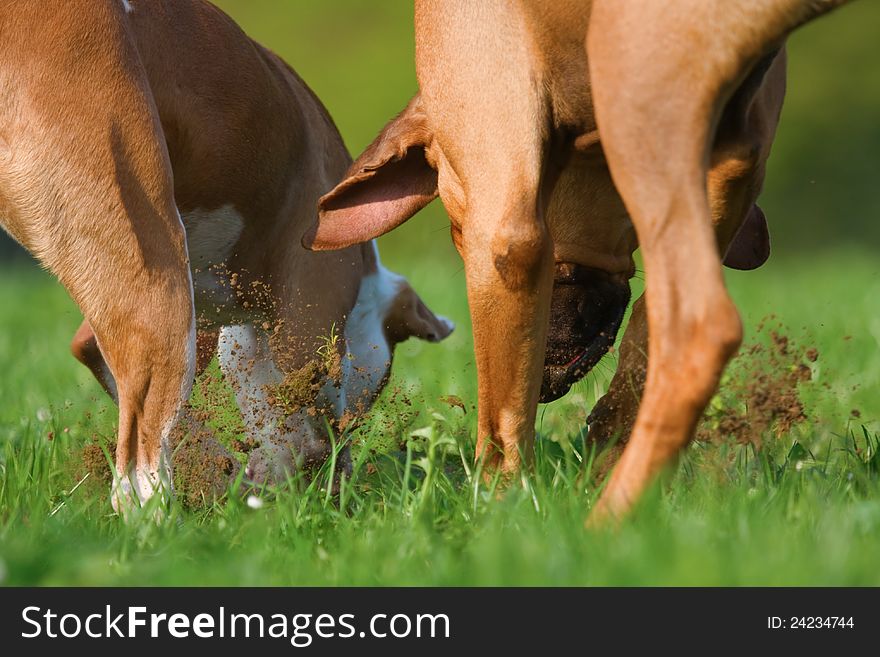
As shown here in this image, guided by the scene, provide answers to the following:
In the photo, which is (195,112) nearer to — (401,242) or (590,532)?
Result: (590,532)

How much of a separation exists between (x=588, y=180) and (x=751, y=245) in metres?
0.80

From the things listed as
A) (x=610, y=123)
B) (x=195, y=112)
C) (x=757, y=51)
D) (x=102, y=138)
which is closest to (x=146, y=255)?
(x=102, y=138)

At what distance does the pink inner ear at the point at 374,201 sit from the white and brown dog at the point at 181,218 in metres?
0.36

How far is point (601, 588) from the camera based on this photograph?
7.71 feet

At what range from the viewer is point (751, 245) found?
4.43 metres

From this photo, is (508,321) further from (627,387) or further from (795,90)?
(795,90)

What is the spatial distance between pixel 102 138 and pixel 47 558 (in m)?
1.32

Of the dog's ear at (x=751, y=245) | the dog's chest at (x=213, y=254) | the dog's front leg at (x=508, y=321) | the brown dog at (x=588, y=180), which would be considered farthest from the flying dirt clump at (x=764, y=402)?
the dog's chest at (x=213, y=254)

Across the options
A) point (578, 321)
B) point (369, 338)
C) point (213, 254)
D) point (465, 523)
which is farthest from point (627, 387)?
point (213, 254)

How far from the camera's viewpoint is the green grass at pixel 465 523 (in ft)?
8.00

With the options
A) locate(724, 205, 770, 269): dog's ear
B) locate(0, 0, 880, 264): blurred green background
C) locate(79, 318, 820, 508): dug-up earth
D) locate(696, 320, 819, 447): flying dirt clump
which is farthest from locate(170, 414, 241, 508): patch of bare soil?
locate(0, 0, 880, 264): blurred green background

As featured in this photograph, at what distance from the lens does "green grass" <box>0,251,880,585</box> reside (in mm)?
2439

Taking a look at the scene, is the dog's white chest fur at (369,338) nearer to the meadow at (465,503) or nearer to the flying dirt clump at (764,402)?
the meadow at (465,503)

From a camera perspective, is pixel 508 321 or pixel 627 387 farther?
pixel 627 387
